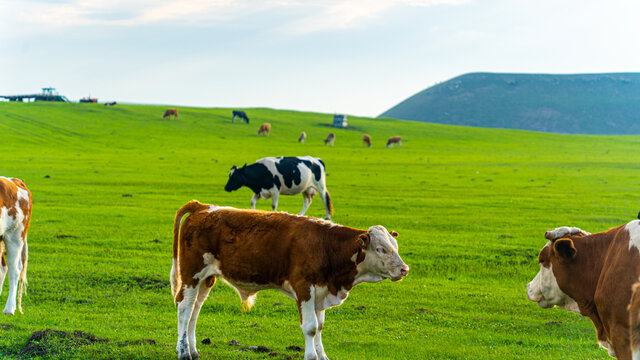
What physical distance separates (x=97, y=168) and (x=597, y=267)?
40.5 metres

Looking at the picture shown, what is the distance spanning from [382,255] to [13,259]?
267 inches

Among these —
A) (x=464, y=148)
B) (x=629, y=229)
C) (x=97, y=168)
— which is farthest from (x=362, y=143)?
(x=629, y=229)

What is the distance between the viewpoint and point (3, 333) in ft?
29.5

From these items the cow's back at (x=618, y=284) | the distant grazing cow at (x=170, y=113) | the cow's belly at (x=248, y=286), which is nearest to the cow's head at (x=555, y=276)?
the cow's back at (x=618, y=284)

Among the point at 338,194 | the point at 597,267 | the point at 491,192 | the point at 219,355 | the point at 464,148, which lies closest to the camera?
the point at 597,267

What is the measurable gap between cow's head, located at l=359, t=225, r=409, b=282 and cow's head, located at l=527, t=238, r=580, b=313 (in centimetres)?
162

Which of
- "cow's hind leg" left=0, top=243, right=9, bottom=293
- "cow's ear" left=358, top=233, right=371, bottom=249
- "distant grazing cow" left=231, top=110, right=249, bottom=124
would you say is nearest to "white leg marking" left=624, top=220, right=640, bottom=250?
"cow's ear" left=358, top=233, right=371, bottom=249

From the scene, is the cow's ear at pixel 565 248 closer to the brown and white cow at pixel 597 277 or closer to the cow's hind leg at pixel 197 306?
the brown and white cow at pixel 597 277

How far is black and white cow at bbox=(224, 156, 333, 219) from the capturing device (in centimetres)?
2273

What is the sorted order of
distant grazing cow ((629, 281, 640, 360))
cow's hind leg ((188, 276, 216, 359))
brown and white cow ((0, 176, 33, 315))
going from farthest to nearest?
brown and white cow ((0, 176, 33, 315)) → cow's hind leg ((188, 276, 216, 359)) → distant grazing cow ((629, 281, 640, 360))

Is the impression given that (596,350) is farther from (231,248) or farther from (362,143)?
(362,143)

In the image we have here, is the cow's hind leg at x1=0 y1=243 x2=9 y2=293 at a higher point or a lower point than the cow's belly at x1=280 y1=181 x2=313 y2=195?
lower

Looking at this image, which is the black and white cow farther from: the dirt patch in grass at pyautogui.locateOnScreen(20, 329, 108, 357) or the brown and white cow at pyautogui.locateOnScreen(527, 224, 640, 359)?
the brown and white cow at pyautogui.locateOnScreen(527, 224, 640, 359)

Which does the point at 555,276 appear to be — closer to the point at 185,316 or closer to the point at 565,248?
the point at 565,248
